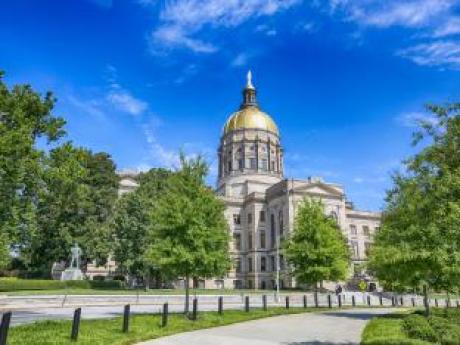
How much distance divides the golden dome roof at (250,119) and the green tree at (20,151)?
250 feet

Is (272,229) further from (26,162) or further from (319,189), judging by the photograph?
(26,162)

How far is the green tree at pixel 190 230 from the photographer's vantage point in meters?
21.0

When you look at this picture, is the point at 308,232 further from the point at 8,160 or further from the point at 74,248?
the point at 74,248

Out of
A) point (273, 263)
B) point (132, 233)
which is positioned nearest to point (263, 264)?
point (273, 263)

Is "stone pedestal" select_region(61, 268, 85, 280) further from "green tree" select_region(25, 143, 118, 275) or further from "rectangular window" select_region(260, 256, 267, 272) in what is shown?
"rectangular window" select_region(260, 256, 267, 272)

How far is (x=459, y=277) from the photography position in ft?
42.7

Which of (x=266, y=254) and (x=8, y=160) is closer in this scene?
(x=8, y=160)

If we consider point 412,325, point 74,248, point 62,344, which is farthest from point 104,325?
point 74,248

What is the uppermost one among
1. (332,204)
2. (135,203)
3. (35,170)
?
(332,204)

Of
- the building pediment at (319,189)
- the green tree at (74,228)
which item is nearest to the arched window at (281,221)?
the building pediment at (319,189)

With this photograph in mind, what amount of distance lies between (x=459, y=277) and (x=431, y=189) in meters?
2.54

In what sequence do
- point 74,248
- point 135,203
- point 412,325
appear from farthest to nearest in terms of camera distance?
1. point 135,203
2. point 74,248
3. point 412,325

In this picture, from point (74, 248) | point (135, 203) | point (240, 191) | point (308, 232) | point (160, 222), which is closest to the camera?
point (160, 222)

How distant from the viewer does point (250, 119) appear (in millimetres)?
96812
